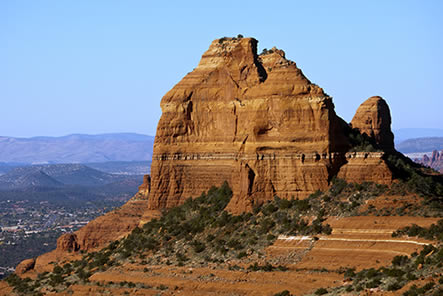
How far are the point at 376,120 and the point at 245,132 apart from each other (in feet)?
110

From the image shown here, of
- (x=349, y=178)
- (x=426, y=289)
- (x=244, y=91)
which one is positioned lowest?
(x=426, y=289)

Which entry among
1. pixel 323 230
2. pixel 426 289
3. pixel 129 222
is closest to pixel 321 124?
pixel 323 230

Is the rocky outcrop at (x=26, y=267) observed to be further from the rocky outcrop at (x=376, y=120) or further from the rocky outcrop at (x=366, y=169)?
the rocky outcrop at (x=366, y=169)

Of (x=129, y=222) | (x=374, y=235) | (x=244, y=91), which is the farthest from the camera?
(x=129, y=222)

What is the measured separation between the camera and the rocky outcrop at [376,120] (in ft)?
393

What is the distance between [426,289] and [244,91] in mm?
37815

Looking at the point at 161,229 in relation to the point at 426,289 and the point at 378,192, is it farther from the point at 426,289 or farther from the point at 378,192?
the point at 426,289

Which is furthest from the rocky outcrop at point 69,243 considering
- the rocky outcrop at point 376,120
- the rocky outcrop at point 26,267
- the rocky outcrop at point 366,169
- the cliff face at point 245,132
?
the rocky outcrop at point 366,169

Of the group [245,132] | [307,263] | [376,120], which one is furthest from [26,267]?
[307,263]

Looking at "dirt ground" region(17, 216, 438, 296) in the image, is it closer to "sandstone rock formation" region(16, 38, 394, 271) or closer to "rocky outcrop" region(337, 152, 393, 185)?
"rocky outcrop" region(337, 152, 393, 185)

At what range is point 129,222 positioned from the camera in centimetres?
11769

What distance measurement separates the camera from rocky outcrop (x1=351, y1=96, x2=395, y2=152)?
119750 mm

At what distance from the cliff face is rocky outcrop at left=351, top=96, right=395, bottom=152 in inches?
974

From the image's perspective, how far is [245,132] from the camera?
91.5 metres
